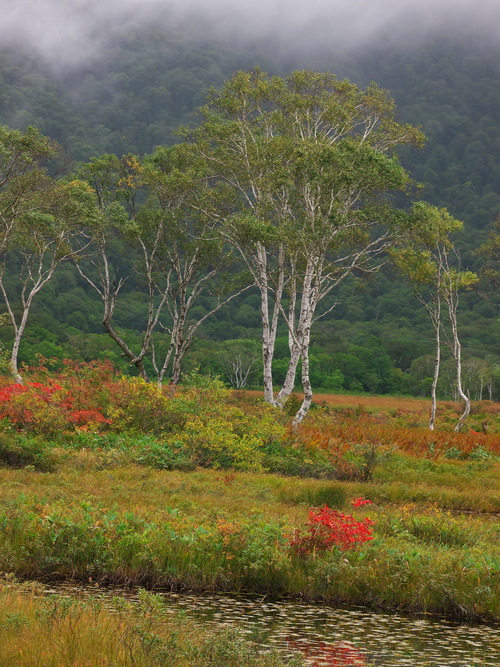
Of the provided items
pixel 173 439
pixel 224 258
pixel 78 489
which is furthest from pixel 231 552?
pixel 224 258

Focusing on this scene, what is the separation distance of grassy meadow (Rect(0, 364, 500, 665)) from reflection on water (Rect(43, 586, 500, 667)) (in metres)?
0.45

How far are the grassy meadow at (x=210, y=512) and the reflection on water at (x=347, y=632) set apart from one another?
1.49 ft

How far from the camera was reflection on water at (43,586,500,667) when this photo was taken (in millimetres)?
7133

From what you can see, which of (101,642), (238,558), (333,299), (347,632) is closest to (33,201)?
(238,558)

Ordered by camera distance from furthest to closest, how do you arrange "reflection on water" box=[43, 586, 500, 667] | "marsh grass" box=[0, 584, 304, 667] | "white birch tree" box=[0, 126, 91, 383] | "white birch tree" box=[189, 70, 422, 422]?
"white birch tree" box=[0, 126, 91, 383] → "white birch tree" box=[189, 70, 422, 422] → "reflection on water" box=[43, 586, 500, 667] → "marsh grass" box=[0, 584, 304, 667]

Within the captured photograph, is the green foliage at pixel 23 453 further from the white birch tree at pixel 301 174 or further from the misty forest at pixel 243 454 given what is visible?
the white birch tree at pixel 301 174

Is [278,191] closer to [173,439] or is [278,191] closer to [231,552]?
[173,439]

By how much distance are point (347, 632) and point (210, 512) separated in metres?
4.90

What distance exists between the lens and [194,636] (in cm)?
677

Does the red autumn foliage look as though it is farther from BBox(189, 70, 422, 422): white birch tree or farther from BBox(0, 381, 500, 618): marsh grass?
BBox(189, 70, 422, 422): white birch tree

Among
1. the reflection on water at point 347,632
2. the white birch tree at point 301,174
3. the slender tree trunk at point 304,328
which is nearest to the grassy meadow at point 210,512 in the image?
the reflection on water at point 347,632

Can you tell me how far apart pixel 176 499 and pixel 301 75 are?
28.7m

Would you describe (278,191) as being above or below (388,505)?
above

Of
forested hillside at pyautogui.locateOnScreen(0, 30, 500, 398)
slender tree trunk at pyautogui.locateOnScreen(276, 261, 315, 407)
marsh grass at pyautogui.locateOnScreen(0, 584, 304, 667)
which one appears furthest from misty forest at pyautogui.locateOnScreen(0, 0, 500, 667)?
forested hillside at pyautogui.locateOnScreen(0, 30, 500, 398)
